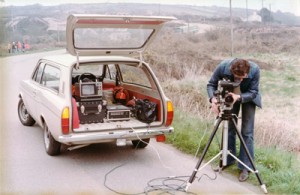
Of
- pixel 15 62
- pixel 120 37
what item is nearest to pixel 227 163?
pixel 120 37

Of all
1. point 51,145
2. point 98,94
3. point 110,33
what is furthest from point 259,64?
point 51,145

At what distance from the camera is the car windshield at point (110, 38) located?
5305mm

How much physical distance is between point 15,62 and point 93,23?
5415mm

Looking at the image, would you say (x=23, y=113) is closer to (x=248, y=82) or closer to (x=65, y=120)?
(x=65, y=120)

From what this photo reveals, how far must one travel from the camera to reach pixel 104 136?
16.7ft

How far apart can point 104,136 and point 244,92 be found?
5.76 ft

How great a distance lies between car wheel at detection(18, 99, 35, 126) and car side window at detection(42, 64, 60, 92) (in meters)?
1.16

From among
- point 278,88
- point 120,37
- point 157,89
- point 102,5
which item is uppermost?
point 102,5

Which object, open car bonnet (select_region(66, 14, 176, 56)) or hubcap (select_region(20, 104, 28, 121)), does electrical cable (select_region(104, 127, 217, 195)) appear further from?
hubcap (select_region(20, 104, 28, 121))

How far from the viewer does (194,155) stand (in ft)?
18.8

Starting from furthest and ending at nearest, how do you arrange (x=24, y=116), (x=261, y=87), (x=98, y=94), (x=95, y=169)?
(x=261, y=87) < (x=24, y=116) < (x=98, y=94) < (x=95, y=169)

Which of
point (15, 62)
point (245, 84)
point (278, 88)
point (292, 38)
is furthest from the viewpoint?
point (292, 38)

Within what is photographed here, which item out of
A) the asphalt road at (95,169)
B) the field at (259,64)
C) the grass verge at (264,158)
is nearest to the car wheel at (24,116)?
the asphalt road at (95,169)

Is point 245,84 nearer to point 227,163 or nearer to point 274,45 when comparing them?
point 227,163
